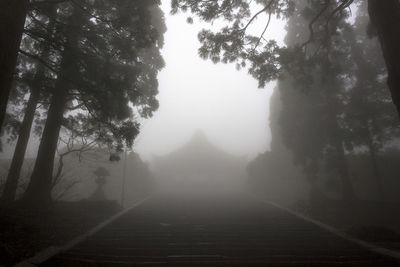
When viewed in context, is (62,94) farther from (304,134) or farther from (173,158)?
(173,158)

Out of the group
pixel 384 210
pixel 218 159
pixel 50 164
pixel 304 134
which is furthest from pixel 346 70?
pixel 218 159

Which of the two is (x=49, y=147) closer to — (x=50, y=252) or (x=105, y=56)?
(x=105, y=56)

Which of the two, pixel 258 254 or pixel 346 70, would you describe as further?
pixel 346 70

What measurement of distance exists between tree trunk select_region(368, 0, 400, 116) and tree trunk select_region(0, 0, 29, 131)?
616 cm

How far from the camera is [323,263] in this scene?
4828mm

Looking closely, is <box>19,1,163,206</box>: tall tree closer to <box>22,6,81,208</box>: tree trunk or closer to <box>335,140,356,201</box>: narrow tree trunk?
<box>22,6,81,208</box>: tree trunk

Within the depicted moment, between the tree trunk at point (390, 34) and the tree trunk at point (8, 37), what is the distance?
6.16m

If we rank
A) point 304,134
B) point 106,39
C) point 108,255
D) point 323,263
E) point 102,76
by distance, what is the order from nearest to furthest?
point 323,263, point 108,255, point 102,76, point 106,39, point 304,134

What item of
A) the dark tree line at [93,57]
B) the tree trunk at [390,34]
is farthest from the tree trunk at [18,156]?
the tree trunk at [390,34]

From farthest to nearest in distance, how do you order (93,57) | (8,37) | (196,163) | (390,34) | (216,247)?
(196,163) < (93,57) < (216,247) < (390,34) < (8,37)

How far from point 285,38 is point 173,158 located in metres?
30.0

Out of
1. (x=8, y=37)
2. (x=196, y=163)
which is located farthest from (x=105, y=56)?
(x=196, y=163)

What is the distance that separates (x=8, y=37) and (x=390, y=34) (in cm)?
628

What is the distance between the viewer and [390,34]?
486cm
